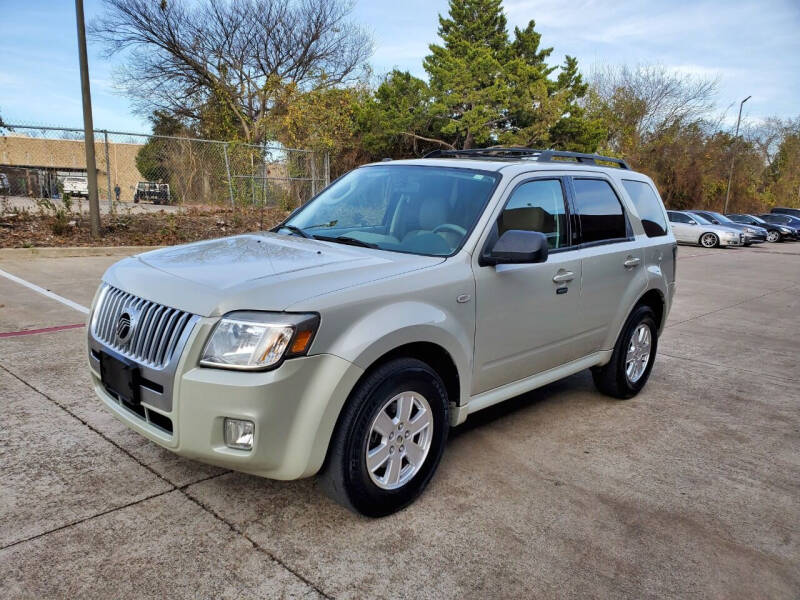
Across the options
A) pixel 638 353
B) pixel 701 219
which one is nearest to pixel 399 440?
pixel 638 353

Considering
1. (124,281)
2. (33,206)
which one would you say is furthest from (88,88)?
(124,281)

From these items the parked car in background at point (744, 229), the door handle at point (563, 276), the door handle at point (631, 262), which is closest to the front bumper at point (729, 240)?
the parked car in background at point (744, 229)

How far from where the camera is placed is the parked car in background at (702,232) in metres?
25.1

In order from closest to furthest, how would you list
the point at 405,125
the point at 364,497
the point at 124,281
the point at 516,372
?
1. the point at 364,497
2. the point at 124,281
3. the point at 516,372
4. the point at 405,125

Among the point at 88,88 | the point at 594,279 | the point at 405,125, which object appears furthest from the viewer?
the point at 405,125

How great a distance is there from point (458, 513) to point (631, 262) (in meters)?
2.54

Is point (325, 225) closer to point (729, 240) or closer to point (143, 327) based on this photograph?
point (143, 327)

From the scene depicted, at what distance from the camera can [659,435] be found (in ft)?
14.4

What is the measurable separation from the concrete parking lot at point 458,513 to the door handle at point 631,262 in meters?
1.13

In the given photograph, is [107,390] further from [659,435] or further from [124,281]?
[659,435]

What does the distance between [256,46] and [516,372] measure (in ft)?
97.5

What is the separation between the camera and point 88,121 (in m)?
11.7

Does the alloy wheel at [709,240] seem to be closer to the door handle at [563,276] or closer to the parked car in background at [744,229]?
the parked car in background at [744,229]

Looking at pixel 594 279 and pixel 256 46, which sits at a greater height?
pixel 256 46
